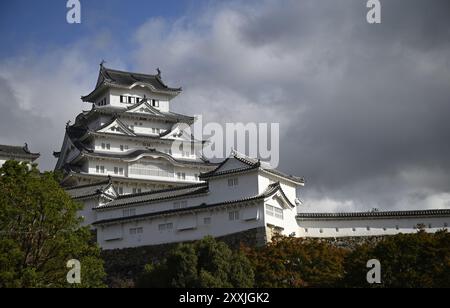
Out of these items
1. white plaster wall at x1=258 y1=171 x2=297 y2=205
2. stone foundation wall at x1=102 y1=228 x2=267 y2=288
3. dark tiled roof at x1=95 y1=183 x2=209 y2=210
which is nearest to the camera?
stone foundation wall at x1=102 y1=228 x2=267 y2=288

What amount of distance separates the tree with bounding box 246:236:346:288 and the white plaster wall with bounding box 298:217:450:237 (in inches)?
219

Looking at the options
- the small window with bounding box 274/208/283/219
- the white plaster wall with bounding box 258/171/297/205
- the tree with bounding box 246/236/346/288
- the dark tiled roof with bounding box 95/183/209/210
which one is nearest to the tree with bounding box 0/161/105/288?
the tree with bounding box 246/236/346/288

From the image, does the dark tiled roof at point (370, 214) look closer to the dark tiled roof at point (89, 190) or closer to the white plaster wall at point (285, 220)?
the white plaster wall at point (285, 220)

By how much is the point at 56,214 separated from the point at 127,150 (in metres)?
28.6

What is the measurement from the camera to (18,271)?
3141 cm

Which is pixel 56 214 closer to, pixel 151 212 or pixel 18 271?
pixel 18 271

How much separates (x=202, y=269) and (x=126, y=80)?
102 ft

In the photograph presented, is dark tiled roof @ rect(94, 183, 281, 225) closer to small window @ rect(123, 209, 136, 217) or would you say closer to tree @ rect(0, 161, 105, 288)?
small window @ rect(123, 209, 136, 217)

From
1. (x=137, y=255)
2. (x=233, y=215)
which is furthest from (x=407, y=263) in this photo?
(x=137, y=255)

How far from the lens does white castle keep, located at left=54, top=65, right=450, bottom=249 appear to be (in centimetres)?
4722

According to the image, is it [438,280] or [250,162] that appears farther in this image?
[250,162]

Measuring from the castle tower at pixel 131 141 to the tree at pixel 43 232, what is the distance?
952 inches
